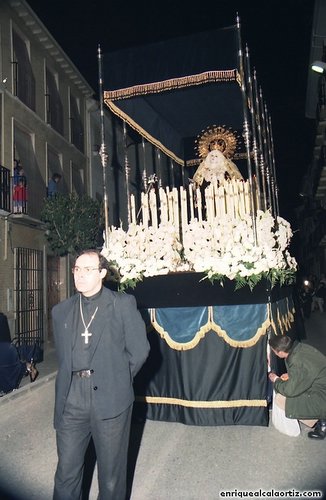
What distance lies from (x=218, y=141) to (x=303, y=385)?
19.9 ft

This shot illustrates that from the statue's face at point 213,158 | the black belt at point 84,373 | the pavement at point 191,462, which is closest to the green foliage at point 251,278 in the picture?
the pavement at point 191,462

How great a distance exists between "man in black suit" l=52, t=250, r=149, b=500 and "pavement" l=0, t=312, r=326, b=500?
86 centimetres

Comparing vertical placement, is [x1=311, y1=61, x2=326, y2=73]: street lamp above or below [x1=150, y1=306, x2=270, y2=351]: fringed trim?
above

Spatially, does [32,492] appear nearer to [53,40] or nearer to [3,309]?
[3,309]

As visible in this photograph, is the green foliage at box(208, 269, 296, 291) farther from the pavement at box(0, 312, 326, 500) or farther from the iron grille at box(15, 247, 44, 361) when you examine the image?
the iron grille at box(15, 247, 44, 361)

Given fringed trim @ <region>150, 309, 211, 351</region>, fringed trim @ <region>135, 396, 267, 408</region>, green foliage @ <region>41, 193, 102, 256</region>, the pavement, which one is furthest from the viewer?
green foliage @ <region>41, 193, 102, 256</region>

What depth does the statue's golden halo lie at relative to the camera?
8.48m

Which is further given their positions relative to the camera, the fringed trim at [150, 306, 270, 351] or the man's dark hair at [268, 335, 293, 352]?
the fringed trim at [150, 306, 270, 351]

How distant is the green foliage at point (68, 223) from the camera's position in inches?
461

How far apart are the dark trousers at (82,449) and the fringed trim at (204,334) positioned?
2.29m

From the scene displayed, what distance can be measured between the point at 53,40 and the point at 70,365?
14362 mm

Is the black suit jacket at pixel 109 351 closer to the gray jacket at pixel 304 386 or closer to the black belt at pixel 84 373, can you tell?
the black belt at pixel 84 373

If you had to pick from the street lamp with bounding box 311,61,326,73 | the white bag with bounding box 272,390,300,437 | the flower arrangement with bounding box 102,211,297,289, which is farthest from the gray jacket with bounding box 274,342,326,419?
the street lamp with bounding box 311,61,326,73

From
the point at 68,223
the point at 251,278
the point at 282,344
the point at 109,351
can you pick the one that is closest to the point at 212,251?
the point at 251,278
